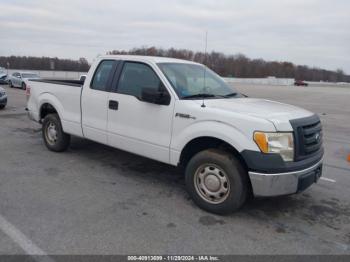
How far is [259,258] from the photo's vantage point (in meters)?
3.36

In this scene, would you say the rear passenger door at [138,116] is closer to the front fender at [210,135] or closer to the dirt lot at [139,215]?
the front fender at [210,135]

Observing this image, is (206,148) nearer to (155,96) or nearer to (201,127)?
(201,127)

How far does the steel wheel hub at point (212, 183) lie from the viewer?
14.0 feet

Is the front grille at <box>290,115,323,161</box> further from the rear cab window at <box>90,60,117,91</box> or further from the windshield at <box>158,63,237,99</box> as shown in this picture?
the rear cab window at <box>90,60,117,91</box>

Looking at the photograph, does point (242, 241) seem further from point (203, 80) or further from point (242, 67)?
point (242, 67)

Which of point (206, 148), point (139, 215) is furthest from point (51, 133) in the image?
point (206, 148)

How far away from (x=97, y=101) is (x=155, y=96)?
1.45 metres

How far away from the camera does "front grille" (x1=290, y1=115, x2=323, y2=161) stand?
159 inches

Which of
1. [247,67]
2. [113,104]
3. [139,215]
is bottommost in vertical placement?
[139,215]

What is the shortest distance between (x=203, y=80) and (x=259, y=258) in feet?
9.33

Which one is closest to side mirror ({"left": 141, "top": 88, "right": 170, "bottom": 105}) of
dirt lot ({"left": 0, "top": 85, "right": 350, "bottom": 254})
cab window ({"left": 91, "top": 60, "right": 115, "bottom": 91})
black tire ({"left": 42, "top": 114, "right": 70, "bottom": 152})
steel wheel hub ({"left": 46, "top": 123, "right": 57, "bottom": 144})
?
cab window ({"left": 91, "top": 60, "right": 115, "bottom": 91})

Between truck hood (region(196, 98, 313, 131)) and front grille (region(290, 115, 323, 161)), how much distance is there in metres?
0.09

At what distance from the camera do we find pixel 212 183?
171 inches

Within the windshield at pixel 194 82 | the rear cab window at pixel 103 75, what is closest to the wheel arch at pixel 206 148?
the windshield at pixel 194 82
